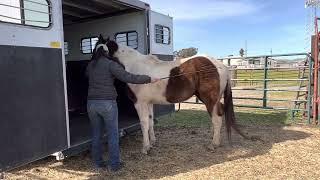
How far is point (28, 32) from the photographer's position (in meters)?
3.93

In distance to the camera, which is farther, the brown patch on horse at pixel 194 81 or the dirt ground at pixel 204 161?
the brown patch on horse at pixel 194 81

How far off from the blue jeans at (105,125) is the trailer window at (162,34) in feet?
8.04

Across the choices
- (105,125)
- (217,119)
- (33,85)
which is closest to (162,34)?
(217,119)

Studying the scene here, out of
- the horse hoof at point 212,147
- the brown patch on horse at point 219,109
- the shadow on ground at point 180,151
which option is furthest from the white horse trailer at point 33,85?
the brown patch on horse at point 219,109

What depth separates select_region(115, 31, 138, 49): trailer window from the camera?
7000mm

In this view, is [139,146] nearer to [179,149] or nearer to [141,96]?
[179,149]

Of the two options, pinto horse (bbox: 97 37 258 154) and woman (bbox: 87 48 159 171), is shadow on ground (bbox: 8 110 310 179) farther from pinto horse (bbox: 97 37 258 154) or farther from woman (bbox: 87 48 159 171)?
woman (bbox: 87 48 159 171)

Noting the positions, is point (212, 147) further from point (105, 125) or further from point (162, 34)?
point (162, 34)

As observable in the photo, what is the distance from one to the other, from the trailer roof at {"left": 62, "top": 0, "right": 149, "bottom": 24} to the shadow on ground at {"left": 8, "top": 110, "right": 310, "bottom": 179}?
103 inches

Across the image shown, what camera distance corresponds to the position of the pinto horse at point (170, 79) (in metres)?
5.84

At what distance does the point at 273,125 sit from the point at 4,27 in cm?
683

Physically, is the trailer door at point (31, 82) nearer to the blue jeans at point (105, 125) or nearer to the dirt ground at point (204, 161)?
the blue jeans at point (105, 125)

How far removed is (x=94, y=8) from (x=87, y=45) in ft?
4.03

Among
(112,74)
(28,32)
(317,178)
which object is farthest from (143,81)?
(317,178)
